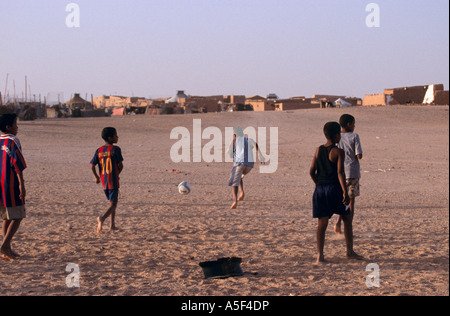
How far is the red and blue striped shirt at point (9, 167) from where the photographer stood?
20.1 feet

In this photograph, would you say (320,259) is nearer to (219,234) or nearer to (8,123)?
(219,234)

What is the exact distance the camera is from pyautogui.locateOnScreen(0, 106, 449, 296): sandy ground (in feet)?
17.4

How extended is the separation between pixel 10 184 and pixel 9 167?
0.19 metres

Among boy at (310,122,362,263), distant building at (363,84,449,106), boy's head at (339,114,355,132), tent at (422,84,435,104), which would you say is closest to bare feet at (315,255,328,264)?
boy at (310,122,362,263)

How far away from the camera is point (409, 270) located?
5703 millimetres

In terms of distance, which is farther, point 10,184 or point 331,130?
point 10,184

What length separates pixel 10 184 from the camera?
20.2ft

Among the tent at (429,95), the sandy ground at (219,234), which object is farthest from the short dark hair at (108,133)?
the tent at (429,95)

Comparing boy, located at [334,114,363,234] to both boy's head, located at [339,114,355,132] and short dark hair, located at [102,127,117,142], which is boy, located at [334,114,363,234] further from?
short dark hair, located at [102,127,117,142]

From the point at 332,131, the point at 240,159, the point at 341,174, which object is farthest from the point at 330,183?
the point at 240,159

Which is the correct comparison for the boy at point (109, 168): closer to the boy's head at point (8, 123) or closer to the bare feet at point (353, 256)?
the boy's head at point (8, 123)

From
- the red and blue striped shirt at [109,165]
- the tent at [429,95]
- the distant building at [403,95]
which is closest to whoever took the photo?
the red and blue striped shirt at [109,165]

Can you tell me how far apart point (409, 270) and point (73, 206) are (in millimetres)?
6298
